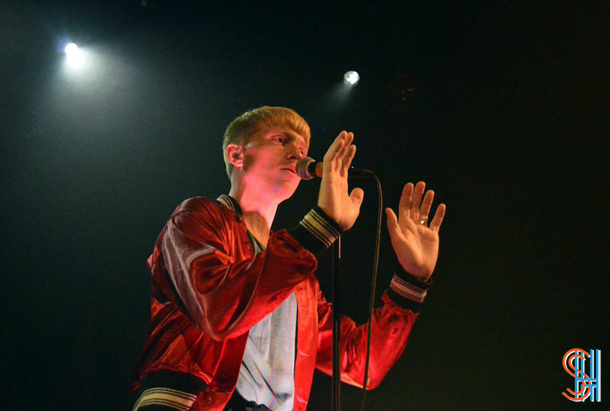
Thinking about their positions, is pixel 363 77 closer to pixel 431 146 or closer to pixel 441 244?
pixel 431 146

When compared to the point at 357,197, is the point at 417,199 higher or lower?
higher

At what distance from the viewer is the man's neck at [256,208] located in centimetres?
208

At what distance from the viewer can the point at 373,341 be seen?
6.79 ft

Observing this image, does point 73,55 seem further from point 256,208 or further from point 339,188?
point 339,188

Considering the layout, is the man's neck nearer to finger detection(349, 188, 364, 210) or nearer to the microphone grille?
the microphone grille

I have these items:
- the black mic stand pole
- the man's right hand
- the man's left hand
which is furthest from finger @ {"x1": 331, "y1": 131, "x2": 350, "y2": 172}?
the man's left hand

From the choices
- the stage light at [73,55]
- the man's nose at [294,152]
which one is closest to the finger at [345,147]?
the man's nose at [294,152]

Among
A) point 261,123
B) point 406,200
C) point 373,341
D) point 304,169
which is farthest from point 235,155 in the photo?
point 373,341

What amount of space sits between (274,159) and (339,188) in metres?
0.48

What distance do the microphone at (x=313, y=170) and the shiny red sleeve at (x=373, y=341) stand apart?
1.60ft

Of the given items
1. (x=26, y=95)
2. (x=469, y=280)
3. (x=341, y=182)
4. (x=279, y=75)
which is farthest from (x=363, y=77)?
(x=26, y=95)

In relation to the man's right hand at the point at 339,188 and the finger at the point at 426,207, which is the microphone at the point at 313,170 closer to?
the man's right hand at the point at 339,188

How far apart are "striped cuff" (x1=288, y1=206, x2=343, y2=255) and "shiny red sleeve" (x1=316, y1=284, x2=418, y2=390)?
20.3 inches

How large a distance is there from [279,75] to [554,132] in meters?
1.54
